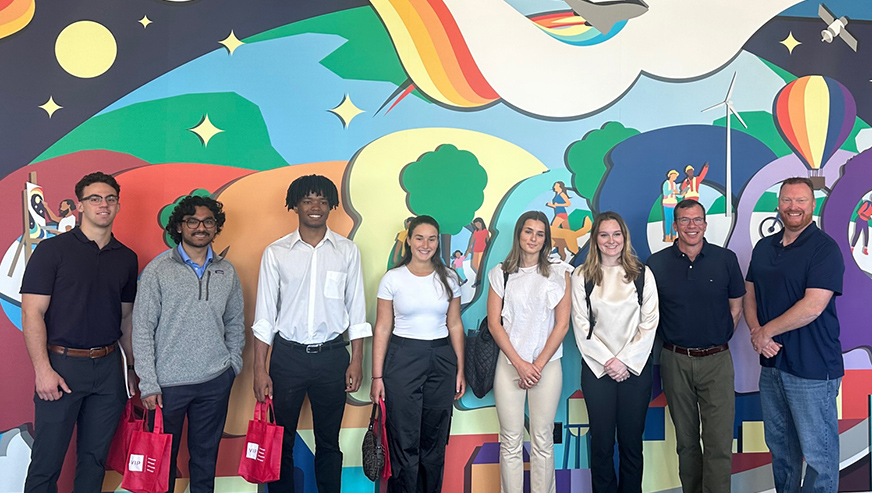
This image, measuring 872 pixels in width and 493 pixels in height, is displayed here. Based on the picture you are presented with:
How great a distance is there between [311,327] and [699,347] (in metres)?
2.35

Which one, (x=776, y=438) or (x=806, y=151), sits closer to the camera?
(x=776, y=438)

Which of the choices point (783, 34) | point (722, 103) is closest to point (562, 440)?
point (722, 103)

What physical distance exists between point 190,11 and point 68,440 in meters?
2.69

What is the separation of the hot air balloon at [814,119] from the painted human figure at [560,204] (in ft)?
5.54

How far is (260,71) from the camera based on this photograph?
11.8 ft

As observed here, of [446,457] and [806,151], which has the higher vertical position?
[806,151]

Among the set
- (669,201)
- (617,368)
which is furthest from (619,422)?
(669,201)

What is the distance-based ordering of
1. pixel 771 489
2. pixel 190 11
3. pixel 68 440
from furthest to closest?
pixel 771 489 → pixel 190 11 → pixel 68 440

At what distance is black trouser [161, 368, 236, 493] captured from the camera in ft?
9.92

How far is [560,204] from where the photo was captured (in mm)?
3797

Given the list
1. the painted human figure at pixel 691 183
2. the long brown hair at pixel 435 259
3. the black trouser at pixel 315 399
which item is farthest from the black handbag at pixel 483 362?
the painted human figure at pixel 691 183

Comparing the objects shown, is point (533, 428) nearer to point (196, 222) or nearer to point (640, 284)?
point (640, 284)

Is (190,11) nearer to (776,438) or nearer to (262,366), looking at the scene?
(262,366)

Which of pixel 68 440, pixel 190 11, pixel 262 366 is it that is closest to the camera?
pixel 68 440
